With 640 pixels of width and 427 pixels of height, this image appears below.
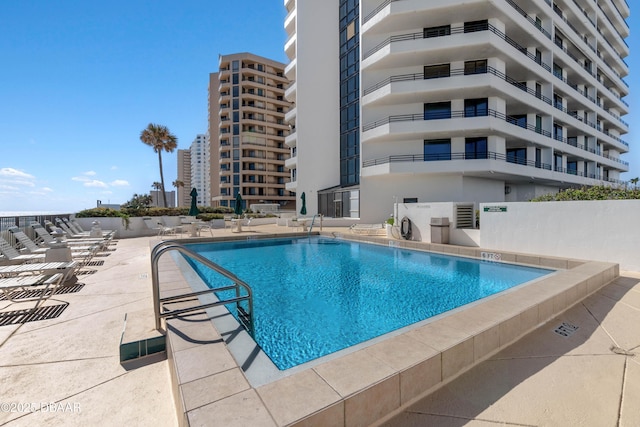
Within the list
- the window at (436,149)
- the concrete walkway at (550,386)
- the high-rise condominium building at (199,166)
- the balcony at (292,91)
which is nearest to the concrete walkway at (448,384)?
the concrete walkway at (550,386)

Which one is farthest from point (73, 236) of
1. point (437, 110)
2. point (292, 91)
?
point (292, 91)

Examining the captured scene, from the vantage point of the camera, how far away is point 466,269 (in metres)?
8.72

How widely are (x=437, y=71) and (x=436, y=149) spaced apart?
20.0 ft

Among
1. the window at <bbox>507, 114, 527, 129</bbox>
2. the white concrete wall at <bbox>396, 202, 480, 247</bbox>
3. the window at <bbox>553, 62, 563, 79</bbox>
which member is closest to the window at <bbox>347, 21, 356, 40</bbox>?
the window at <bbox>507, 114, 527, 129</bbox>

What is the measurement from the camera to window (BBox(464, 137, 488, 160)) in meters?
21.3

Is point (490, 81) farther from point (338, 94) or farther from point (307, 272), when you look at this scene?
point (307, 272)

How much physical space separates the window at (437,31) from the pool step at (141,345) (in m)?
26.1

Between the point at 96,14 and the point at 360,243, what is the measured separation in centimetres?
1445

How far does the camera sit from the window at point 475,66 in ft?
68.7

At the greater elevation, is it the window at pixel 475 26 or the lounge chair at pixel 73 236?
the window at pixel 475 26

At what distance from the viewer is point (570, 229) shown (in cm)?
868

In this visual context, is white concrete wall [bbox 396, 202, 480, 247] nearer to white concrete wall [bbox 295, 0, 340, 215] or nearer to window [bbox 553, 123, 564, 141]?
white concrete wall [bbox 295, 0, 340, 215]

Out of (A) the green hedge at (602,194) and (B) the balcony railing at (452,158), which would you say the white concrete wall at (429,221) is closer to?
(A) the green hedge at (602,194)

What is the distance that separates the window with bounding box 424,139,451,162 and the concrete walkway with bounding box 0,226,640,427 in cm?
1901
